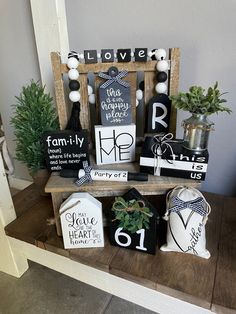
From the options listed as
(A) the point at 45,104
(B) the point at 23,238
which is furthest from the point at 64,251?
(A) the point at 45,104

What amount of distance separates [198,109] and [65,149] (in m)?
0.43

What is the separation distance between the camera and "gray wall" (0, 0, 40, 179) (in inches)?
44.4

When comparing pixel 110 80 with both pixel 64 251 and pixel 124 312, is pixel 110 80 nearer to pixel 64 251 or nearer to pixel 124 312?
pixel 64 251

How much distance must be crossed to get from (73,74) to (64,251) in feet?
1.93

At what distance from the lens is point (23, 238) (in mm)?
932

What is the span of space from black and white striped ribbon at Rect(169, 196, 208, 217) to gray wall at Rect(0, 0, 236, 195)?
372 millimetres

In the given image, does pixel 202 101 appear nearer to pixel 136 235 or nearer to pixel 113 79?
pixel 113 79

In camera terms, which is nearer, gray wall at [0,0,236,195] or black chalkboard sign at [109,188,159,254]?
black chalkboard sign at [109,188,159,254]

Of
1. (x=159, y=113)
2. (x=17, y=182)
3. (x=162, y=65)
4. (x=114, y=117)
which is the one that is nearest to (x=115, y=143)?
(x=114, y=117)

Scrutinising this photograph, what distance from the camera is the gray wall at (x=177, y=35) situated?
88 cm

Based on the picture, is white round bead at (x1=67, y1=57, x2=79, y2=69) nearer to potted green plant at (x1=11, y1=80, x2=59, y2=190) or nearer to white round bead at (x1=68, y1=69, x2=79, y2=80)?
white round bead at (x1=68, y1=69, x2=79, y2=80)

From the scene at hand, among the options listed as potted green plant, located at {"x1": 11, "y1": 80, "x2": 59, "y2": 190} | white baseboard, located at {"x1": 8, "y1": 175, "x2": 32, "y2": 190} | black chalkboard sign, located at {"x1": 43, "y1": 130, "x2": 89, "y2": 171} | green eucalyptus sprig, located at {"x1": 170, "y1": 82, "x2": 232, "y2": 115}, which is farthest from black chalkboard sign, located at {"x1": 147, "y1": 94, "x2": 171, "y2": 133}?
white baseboard, located at {"x1": 8, "y1": 175, "x2": 32, "y2": 190}

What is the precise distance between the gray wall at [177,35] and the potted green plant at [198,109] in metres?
0.23

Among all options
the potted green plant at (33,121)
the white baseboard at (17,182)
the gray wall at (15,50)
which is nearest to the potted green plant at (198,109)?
the potted green plant at (33,121)
